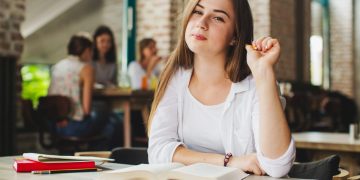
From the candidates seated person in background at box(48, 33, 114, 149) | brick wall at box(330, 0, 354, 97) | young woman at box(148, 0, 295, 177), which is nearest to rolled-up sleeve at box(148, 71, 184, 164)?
young woman at box(148, 0, 295, 177)

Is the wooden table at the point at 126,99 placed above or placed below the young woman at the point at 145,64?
below

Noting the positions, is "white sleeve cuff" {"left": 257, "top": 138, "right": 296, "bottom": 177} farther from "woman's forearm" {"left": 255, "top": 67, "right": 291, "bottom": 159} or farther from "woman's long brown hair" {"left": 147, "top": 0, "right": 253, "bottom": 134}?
"woman's long brown hair" {"left": 147, "top": 0, "right": 253, "bottom": 134}

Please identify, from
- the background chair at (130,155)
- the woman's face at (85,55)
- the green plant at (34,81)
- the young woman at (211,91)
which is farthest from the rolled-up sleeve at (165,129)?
the green plant at (34,81)

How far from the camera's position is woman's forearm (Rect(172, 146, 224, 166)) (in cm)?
143

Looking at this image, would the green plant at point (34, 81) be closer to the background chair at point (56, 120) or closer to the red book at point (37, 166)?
the background chair at point (56, 120)

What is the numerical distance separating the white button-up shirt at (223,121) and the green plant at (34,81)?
344 centimetres

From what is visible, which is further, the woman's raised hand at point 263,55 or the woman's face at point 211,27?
the woman's face at point 211,27

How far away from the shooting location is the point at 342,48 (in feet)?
35.2

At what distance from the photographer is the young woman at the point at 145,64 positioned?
18.9ft

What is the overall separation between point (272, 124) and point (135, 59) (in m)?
5.27

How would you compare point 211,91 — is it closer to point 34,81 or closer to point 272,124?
point 272,124

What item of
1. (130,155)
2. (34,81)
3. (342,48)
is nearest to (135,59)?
(34,81)

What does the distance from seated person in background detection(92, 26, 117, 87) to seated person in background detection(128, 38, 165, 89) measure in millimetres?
308

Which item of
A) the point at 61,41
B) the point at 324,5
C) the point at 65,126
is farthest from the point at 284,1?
the point at 65,126
